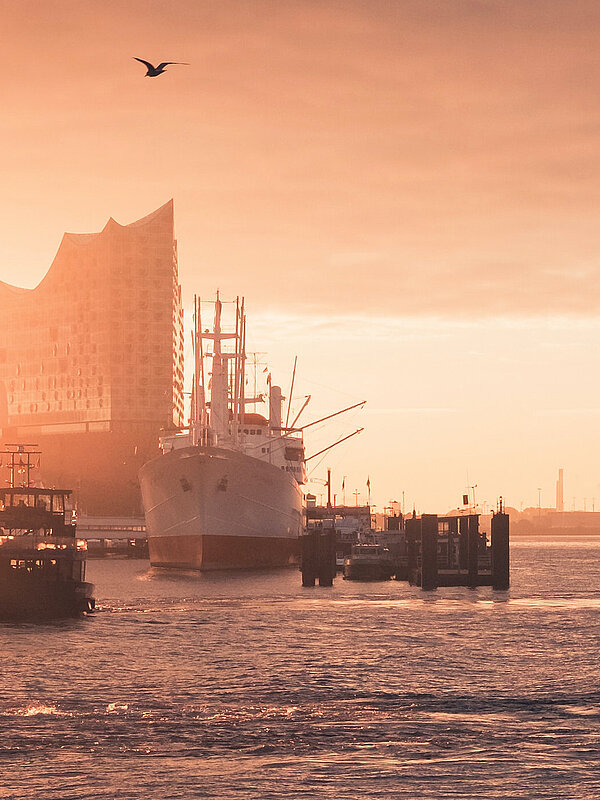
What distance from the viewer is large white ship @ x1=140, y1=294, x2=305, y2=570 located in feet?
437

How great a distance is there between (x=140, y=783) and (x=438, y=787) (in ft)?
26.5

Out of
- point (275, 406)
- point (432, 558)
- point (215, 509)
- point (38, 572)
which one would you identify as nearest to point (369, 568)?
point (215, 509)

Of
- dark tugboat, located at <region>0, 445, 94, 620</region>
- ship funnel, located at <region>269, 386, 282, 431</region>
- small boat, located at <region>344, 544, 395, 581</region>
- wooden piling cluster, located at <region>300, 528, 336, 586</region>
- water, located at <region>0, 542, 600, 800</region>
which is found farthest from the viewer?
ship funnel, located at <region>269, 386, 282, 431</region>

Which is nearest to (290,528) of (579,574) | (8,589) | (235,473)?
(235,473)

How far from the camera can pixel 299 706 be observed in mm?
45781

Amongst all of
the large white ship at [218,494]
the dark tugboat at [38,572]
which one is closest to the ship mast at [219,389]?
the large white ship at [218,494]

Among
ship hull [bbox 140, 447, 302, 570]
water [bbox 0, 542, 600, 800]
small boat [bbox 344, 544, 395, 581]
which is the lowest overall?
water [bbox 0, 542, 600, 800]

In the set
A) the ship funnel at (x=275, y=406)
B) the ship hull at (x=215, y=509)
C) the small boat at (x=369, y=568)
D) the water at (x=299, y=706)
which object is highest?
the ship funnel at (x=275, y=406)

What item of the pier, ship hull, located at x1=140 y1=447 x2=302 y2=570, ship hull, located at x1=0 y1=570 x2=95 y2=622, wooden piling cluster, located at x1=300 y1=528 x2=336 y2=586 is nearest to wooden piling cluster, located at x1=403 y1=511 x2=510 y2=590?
the pier

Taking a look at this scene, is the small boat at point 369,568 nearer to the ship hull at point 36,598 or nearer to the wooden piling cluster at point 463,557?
the wooden piling cluster at point 463,557

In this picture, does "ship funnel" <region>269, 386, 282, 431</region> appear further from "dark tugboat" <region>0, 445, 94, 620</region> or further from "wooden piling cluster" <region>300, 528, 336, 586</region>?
"dark tugboat" <region>0, 445, 94, 620</region>

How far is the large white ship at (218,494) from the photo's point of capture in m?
133

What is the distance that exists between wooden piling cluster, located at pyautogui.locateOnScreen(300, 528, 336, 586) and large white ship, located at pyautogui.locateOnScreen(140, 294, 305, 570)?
50.4ft

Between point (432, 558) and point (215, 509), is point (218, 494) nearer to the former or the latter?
point (215, 509)
